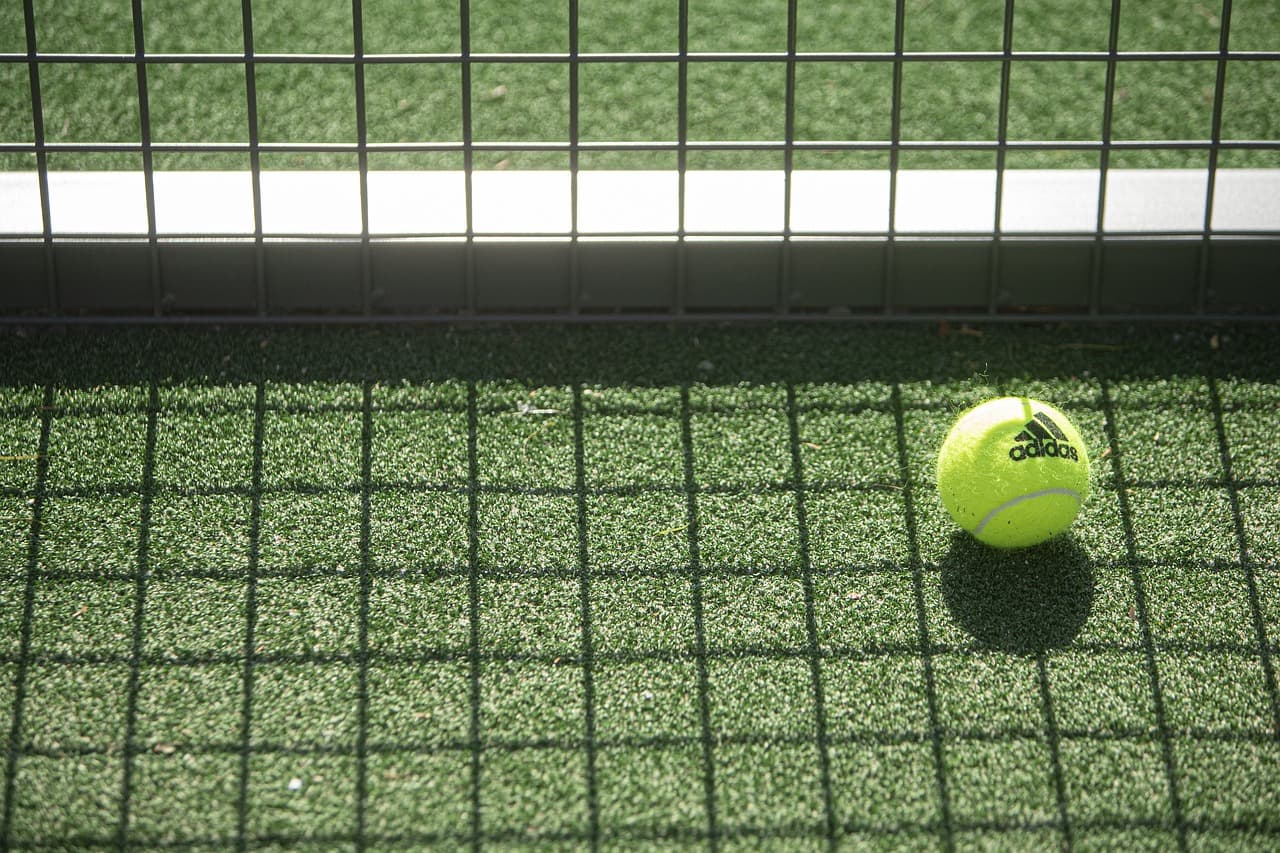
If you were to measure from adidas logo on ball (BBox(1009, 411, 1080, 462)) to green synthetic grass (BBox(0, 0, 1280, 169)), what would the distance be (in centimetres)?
216

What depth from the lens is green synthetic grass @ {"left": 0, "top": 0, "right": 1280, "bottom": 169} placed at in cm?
575

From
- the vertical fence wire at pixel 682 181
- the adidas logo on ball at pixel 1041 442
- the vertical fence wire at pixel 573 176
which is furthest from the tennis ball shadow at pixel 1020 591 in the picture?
the vertical fence wire at pixel 573 176

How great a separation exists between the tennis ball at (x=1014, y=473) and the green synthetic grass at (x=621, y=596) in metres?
0.18

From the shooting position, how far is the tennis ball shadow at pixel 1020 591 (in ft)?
12.0

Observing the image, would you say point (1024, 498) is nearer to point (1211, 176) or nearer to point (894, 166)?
point (894, 166)

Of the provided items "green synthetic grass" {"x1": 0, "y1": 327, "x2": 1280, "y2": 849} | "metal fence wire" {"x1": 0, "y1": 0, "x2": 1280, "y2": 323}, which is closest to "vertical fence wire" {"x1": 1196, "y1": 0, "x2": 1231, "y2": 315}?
"metal fence wire" {"x1": 0, "y1": 0, "x2": 1280, "y2": 323}

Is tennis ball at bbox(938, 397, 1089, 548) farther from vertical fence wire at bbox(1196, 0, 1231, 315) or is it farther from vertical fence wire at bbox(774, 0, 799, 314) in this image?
vertical fence wire at bbox(1196, 0, 1231, 315)

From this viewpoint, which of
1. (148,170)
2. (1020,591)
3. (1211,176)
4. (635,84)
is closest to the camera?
(1020,591)

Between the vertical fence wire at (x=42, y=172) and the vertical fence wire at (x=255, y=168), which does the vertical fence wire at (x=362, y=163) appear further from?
the vertical fence wire at (x=42, y=172)

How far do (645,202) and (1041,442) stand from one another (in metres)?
1.99

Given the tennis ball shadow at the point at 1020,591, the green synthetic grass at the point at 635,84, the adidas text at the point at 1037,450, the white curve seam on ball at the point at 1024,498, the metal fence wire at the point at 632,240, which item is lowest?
the tennis ball shadow at the point at 1020,591

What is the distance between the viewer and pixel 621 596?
3.80 m

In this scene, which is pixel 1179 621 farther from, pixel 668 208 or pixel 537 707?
pixel 668 208

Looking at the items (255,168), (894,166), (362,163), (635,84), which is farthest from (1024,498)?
(635,84)
